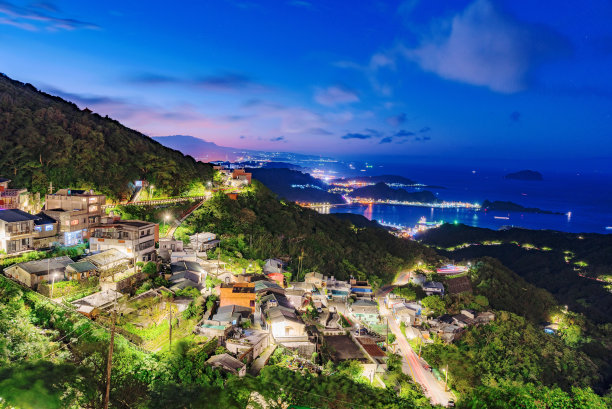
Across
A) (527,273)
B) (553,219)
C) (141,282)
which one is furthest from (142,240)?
(553,219)

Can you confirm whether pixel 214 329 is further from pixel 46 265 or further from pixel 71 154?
pixel 71 154

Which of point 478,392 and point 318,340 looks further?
point 318,340

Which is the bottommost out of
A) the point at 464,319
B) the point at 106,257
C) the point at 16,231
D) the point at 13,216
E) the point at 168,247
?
the point at 464,319

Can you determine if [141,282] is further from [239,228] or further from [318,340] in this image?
[239,228]

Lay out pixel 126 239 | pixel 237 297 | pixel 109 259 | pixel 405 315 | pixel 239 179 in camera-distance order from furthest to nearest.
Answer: pixel 239 179 < pixel 405 315 < pixel 126 239 < pixel 109 259 < pixel 237 297

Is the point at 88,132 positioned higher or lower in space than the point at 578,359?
higher

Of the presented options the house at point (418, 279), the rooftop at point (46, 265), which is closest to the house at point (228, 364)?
the rooftop at point (46, 265)

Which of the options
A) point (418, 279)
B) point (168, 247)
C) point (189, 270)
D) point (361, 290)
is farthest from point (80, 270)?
point (418, 279)
